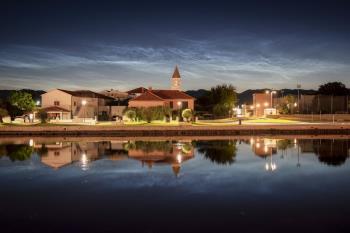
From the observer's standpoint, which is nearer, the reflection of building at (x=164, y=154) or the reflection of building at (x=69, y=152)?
the reflection of building at (x=164, y=154)

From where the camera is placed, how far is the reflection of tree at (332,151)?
22.4 m

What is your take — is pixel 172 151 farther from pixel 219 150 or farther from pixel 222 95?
pixel 222 95

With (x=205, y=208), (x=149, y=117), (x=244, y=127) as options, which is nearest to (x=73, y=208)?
(x=205, y=208)

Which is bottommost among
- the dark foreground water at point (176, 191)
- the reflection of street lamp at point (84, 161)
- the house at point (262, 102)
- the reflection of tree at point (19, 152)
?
the dark foreground water at point (176, 191)

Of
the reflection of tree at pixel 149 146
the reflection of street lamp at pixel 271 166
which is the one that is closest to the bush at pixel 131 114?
the reflection of tree at pixel 149 146

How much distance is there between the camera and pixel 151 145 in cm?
3030

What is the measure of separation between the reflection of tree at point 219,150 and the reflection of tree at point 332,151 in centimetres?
508

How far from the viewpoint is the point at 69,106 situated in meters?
52.9

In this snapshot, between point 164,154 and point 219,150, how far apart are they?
418 cm

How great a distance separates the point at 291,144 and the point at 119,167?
15338 millimetres

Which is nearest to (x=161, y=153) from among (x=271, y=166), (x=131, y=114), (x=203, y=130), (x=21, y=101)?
(x=271, y=166)

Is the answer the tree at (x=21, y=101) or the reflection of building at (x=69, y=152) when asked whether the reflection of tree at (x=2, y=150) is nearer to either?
the reflection of building at (x=69, y=152)

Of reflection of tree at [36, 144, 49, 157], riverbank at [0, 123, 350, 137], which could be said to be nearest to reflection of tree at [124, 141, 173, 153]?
reflection of tree at [36, 144, 49, 157]

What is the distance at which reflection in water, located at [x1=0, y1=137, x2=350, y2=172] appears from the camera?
882 inches
